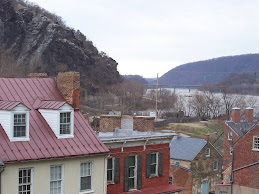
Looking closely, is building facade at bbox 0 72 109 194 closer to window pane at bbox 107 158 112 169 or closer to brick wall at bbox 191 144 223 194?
window pane at bbox 107 158 112 169

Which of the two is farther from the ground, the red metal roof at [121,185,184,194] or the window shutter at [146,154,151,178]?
the window shutter at [146,154,151,178]

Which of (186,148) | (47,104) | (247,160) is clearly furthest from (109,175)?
(186,148)

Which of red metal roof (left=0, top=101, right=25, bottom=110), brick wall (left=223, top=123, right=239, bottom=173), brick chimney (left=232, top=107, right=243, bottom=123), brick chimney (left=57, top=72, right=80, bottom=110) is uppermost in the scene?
brick chimney (left=57, top=72, right=80, bottom=110)

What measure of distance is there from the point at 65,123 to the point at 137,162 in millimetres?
5840

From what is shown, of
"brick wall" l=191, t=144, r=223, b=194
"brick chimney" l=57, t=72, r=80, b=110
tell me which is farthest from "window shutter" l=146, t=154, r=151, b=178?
"brick wall" l=191, t=144, r=223, b=194

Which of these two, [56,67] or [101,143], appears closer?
[101,143]

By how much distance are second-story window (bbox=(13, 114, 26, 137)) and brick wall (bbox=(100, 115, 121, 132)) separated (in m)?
8.55

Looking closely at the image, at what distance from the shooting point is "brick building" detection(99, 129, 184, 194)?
23062mm

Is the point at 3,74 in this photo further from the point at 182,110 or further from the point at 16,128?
the point at 182,110

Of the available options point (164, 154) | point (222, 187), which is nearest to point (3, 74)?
point (222, 187)

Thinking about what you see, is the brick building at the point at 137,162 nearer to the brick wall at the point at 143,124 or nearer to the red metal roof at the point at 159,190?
the red metal roof at the point at 159,190

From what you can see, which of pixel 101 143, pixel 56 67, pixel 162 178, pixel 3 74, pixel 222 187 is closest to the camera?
pixel 101 143

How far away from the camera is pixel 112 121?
26.7 m

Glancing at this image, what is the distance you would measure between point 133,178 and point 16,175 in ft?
26.8
